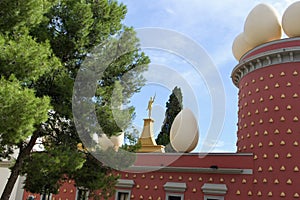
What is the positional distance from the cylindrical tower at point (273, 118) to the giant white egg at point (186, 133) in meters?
2.22

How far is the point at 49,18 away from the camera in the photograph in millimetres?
11383

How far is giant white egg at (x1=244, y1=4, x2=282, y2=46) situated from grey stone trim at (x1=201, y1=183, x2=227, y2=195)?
663 cm

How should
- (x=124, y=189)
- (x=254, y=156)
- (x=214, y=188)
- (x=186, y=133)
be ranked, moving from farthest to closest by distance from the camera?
(x=124, y=189)
(x=186, y=133)
(x=214, y=188)
(x=254, y=156)

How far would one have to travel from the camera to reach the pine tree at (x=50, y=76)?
8.70 meters

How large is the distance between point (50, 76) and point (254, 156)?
8798 millimetres

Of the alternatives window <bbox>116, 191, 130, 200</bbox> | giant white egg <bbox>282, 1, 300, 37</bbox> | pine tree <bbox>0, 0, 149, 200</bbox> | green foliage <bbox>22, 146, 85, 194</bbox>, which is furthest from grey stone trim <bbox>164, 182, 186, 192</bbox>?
giant white egg <bbox>282, 1, 300, 37</bbox>

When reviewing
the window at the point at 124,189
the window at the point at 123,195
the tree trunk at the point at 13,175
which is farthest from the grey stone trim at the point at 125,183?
the tree trunk at the point at 13,175

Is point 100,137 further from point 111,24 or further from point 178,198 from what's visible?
point 178,198

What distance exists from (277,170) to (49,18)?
10106 millimetres

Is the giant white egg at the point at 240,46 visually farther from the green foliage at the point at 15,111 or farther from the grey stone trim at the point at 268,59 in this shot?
the green foliage at the point at 15,111

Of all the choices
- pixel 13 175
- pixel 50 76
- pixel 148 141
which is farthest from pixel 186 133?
pixel 13 175

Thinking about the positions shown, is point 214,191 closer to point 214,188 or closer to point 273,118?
point 214,188

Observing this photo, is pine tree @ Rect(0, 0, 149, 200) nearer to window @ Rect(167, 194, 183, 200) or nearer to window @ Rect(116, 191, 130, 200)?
window @ Rect(167, 194, 183, 200)

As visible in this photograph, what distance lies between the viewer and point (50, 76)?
10.7m
